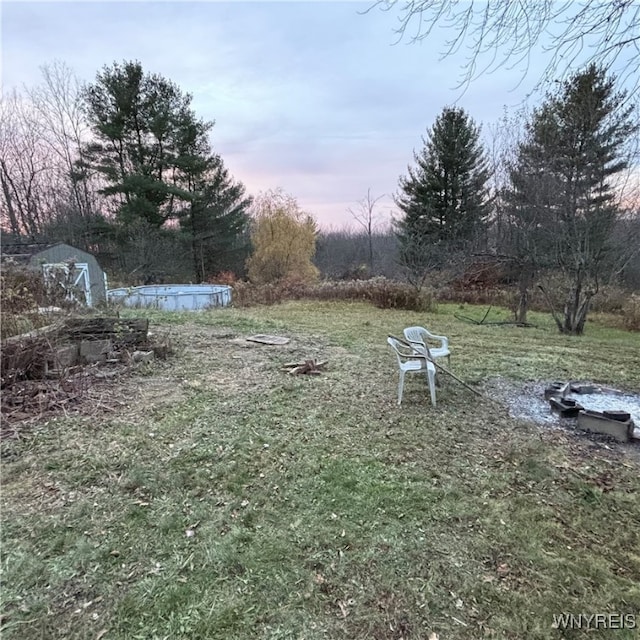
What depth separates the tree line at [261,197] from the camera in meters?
7.97

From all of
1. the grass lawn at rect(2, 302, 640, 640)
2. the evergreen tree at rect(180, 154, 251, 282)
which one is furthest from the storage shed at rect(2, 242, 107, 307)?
the grass lawn at rect(2, 302, 640, 640)

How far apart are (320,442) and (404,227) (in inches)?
620

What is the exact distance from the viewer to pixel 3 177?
13.4 m

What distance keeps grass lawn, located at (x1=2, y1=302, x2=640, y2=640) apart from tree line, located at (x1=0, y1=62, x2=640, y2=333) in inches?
272

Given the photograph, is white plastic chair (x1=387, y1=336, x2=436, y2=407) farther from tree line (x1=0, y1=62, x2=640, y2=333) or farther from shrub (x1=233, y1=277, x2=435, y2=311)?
shrub (x1=233, y1=277, x2=435, y2=311)

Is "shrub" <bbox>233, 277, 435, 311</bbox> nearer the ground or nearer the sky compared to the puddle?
nearer the sky

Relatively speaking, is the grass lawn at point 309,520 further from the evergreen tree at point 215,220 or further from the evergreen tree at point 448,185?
the evergreen tree at point 215,220

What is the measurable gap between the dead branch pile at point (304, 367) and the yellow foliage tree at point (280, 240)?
12151 mm

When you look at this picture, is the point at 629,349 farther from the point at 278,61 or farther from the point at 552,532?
the point at 278,61

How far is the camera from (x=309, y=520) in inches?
72.5

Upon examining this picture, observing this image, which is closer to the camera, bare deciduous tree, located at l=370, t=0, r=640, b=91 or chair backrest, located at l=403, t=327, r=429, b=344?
bare deciduous tree, located at l=370, t=0, r=640, b=91

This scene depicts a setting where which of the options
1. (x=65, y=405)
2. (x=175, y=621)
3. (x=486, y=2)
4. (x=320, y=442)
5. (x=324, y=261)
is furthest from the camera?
(x=324, y=261)

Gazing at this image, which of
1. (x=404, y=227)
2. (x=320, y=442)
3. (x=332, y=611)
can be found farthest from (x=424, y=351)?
(x=404, y=227)

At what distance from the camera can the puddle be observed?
301 cm
